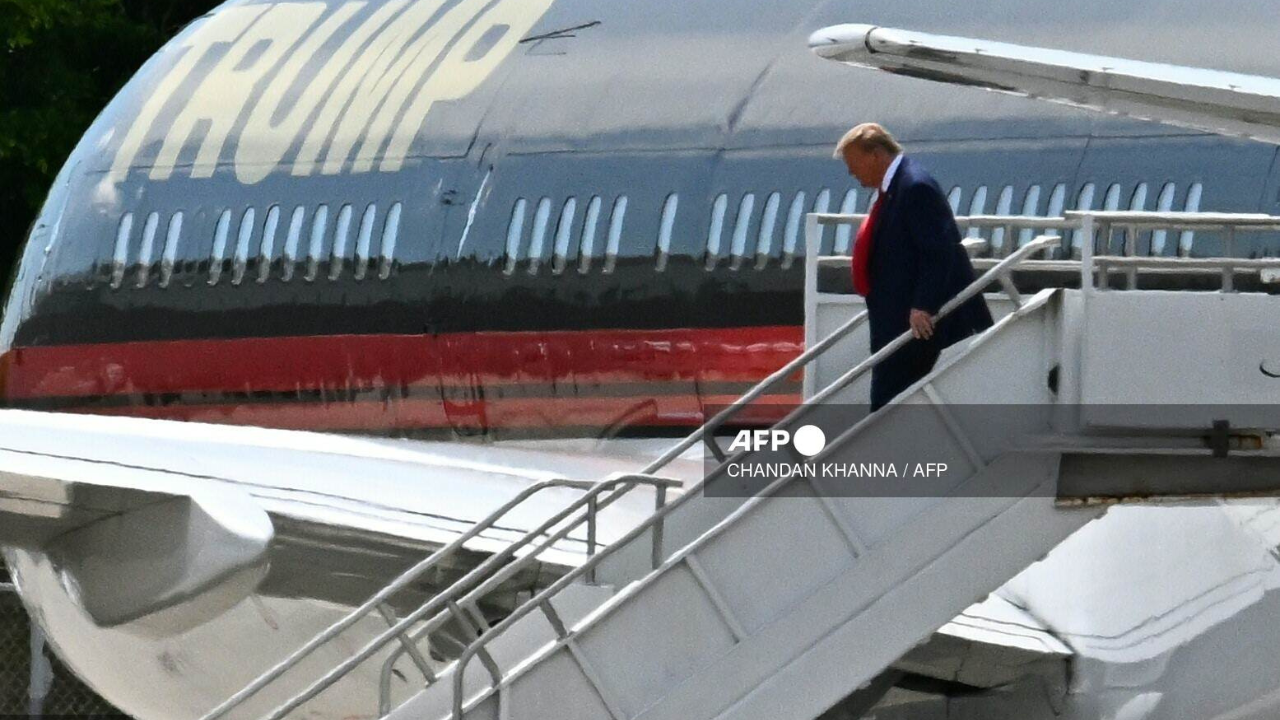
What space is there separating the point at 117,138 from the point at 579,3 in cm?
344

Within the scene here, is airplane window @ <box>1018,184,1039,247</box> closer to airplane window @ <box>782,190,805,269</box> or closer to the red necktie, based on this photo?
airplane window @ <box>782,190,805,269</box>

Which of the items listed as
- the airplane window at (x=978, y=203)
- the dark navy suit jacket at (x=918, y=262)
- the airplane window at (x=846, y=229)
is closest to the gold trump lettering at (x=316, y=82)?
the airplane window at (x=846, y=229)

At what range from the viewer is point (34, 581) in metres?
12.8

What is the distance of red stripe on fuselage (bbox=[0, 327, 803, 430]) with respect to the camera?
12.9 m

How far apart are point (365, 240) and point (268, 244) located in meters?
0.90

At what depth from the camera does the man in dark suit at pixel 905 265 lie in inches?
314

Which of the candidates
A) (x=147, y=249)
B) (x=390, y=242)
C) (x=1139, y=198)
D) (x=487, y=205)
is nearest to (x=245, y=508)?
(x=1139, y=198)

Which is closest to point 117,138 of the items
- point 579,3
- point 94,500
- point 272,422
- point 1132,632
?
point 272,422

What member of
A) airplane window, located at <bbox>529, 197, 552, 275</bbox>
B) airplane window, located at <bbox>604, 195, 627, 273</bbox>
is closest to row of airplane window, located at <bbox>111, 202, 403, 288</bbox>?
airplane window, located at <bbox>529, 197, 552, 275</bbox>

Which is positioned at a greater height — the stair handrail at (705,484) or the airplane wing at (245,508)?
the stair handrail at (705,484)

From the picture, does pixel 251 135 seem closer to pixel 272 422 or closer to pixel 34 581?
pixel 272 422

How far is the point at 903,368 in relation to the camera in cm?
807

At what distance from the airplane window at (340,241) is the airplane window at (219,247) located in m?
0.87

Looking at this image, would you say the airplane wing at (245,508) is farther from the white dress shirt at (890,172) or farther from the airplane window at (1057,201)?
the white dress shirt at (890,172)
